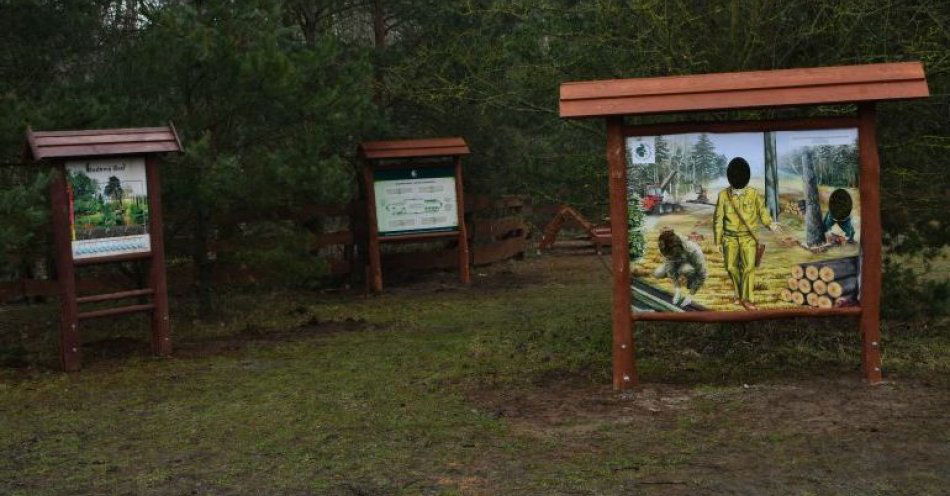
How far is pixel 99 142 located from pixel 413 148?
6377 millimetres

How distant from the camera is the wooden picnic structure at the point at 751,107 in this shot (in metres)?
7.19

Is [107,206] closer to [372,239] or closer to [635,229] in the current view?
[635,229]

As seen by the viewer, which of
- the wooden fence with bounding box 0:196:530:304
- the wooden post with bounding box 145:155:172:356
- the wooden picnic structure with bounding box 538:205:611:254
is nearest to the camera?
the wooden post with bounding box 145:155:172:356

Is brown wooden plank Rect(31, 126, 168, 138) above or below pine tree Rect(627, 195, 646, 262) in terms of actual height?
above

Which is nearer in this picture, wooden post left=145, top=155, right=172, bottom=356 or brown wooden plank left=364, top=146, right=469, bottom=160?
wooden post left=145, top=155, right=172, bottom=356

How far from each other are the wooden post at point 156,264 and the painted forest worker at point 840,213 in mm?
5823

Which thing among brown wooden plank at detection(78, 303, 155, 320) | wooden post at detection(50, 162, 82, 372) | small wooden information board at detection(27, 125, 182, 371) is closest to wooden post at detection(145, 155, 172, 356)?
small wooden information board at detection(27, 125, 182, 371)

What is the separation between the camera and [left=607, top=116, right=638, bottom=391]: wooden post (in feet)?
25.3

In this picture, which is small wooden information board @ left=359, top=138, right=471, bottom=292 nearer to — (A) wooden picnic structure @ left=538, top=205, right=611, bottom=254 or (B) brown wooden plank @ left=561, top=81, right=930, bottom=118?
(A) wooden picnic structure @ left=538, top=205, right=611, bottom=254

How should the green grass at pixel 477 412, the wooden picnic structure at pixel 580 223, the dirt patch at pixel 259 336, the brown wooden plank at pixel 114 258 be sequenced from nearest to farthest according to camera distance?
the green grass at pixel 477 412 < the brown wooden plank at pixel 114 258 < the dirt patch at pixel 259 336 < the wooden picnic structure at pixel 580 223

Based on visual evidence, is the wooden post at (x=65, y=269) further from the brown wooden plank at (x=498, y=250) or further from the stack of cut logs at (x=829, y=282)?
the brown wooden plank at (x=498, y=250)

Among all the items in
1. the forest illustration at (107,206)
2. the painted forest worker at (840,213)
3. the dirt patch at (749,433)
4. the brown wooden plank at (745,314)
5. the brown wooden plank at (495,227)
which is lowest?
the dirt patch at (749,433)

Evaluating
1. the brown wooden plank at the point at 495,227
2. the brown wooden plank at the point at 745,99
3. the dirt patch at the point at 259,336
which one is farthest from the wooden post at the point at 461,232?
the brown wooden plank at the point at 745,99

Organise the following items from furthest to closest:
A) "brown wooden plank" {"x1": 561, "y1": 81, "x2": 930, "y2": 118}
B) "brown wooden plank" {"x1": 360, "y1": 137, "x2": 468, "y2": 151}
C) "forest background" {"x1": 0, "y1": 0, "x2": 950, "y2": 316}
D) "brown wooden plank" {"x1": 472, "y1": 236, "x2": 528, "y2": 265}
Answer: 1. "brown wooden plank" {"x1": 472, "y1": 236, "x2": 528, "y2": 265}
2. "brown wooden plank" {"x1": 360, "y1": 137, "x2": 468, "y2": 151}
3. "forest background" {"x1": 0, "y1": 0, "x2": 950, "y2": 316}
4. "brown wooden plank" {"x1": 561, "y1": 81, "x2": 930, "y2": 118}
